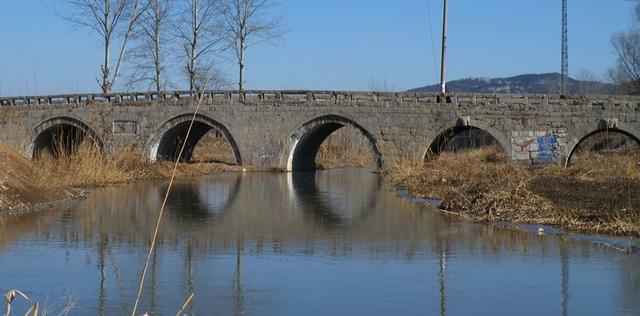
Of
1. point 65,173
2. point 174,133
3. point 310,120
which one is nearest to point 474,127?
point 310,120

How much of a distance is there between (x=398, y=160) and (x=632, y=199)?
20715mm

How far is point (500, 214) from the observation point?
1587cm

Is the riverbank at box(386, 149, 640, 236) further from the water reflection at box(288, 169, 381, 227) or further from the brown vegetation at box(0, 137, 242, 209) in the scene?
the brown vegetation at box(0, 137, 242, 209)

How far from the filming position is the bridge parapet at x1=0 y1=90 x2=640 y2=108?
33.6m

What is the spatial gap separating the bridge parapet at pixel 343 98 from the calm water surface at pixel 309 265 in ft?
58.3

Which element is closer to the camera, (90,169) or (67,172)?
(67,172)

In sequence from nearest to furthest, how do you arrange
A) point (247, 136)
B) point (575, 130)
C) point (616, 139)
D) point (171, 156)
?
point (575, 130) < point (247, 136) < point (171, 156) < point (616, 139)

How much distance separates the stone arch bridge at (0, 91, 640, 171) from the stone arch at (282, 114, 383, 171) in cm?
5

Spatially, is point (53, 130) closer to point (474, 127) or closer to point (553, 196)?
point (474, 127)

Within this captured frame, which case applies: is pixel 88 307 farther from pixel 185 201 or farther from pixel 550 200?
pixel 185 201

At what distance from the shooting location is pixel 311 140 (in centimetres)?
4194

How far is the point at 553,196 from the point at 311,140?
25.0m

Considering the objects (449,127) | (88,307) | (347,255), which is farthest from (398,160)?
(88,307)

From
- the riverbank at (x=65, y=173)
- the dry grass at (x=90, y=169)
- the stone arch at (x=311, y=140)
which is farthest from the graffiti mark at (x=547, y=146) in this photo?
the dry grass at (x=90, y=169)
